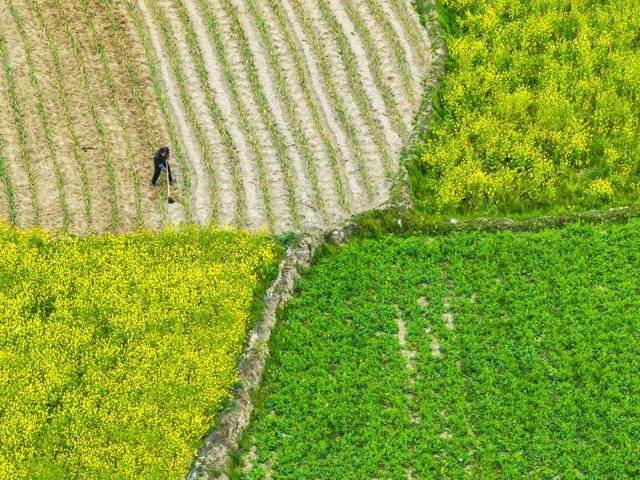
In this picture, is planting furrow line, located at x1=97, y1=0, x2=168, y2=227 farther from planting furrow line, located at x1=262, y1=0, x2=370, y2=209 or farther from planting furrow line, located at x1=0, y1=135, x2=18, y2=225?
planting furrow line, located at x1=262, y1=0, x2=370, y2=209

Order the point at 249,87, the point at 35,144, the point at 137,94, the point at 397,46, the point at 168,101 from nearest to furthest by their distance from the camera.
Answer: the point at 35,144 < the point at 168,101 < the point at 137,94 < the point at 249,87 < the point at 397,46

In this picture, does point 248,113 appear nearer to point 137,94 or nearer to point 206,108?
point 206,108

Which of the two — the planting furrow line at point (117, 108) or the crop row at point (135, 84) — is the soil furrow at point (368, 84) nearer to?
the crop row at point (135, 84)

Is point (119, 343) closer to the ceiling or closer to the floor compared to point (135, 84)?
closer to the floor

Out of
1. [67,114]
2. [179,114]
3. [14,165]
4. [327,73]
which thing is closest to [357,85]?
[327,73]

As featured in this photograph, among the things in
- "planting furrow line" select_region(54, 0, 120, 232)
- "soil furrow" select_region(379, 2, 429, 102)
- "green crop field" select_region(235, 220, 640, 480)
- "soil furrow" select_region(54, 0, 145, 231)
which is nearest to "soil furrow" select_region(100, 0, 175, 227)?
"soil furrow" select_region(54, 0, 145, 231)

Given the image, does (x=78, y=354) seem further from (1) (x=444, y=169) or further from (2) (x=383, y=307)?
(1) (x=444, y=169)
